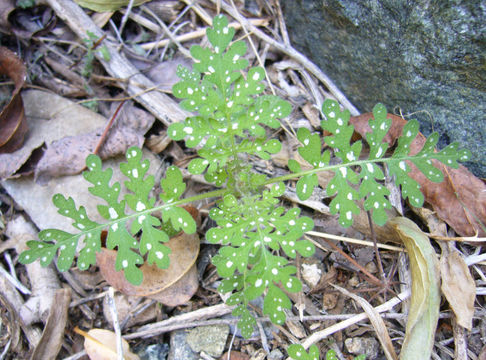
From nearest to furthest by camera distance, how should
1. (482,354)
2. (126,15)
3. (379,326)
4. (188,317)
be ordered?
(482,354) → (379,326) → (188,317) → (126,15)

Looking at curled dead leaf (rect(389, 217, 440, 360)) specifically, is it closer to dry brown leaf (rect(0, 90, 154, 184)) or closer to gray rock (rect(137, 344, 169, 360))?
gray rock (rect(137, 344, 169, 360))

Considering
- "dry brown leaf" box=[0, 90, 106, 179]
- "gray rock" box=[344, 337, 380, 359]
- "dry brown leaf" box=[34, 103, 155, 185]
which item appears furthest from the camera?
"dry brown leaf" box=[0, 90, 106, 179]

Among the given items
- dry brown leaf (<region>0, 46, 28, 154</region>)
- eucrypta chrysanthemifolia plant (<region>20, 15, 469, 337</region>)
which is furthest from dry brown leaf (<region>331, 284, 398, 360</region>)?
dry brown leaf (<region>0, 46, 28, 154</region>)

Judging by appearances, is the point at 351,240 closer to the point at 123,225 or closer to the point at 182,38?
the point at 123,225

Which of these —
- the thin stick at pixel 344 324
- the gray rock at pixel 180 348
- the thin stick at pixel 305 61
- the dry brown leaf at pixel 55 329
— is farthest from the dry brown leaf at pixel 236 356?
the thin stick at pixel 305 61

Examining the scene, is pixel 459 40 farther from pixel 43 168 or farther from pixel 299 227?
pixel 43 168

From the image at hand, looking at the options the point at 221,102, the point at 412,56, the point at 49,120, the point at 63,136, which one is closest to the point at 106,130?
the point at 63,136
